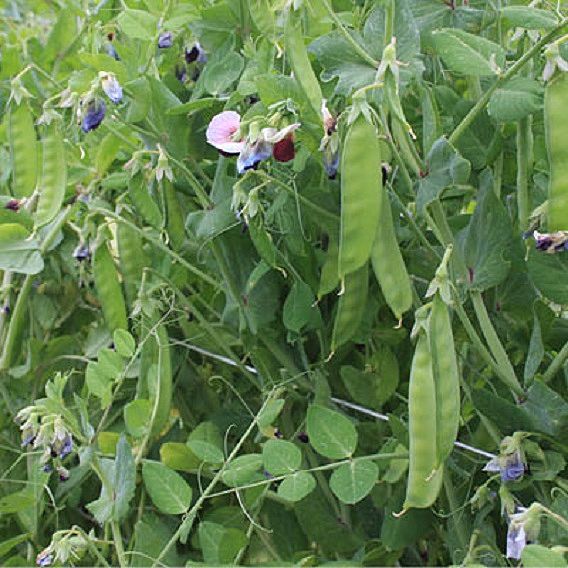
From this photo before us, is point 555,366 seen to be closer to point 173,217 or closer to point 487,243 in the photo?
point 487,243

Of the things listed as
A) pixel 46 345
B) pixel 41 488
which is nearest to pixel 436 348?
pixel 41 488

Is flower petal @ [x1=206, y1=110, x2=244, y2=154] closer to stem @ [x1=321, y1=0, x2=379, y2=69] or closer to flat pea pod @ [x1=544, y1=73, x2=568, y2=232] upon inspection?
stem @ [x1=321, y1=0, x2=379, y2=69]

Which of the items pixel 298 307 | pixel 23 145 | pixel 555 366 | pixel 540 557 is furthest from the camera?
pixel 23 145

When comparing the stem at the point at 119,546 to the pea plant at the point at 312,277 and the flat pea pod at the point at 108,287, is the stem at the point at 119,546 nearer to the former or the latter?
the pea plant at the point at 312,277

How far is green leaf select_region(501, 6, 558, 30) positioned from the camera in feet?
3.19

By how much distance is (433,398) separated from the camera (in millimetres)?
908

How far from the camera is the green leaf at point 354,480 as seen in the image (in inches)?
41.6

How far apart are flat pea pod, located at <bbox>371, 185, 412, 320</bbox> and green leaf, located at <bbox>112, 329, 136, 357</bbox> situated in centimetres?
39

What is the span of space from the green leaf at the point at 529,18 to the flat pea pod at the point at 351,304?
0.29 metres

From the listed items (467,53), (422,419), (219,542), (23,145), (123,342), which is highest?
(467,53)

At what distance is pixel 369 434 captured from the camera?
126cm

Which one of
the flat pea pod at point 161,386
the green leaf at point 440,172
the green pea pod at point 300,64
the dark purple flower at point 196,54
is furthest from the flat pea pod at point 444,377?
the dark purple flower at point 196,54

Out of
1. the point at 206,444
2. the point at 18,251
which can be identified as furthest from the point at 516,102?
the point at 18,251

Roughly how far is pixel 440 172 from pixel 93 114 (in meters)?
0.42
